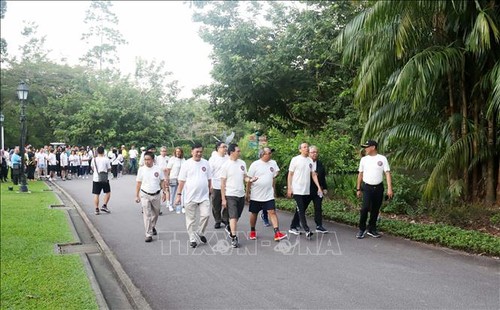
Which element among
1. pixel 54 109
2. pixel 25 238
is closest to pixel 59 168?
pixel 54 109

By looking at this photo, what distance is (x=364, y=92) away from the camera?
34.0 ft

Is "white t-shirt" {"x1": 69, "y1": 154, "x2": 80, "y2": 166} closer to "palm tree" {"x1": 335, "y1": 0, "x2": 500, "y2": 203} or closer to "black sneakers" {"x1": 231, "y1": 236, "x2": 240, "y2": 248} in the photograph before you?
"palm tree" {"x1": 335, "y1": 0, "x2": 500, "y2": 203}

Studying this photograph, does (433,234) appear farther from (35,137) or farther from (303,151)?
(35,137)

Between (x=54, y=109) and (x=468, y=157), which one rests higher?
(x=54, y=109)

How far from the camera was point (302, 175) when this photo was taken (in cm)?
902

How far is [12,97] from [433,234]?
34.5 m

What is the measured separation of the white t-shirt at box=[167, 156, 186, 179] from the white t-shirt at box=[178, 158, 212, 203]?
3028 mm

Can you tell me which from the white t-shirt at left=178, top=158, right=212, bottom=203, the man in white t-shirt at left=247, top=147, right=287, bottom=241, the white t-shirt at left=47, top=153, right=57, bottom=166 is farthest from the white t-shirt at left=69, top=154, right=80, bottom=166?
the man in white t-shirt at left=247, top=147, right=287, bottom=241

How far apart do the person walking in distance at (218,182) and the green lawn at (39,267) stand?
2973 mm

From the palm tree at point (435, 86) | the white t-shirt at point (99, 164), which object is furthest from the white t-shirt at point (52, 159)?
the palm tree at point (435, 86)

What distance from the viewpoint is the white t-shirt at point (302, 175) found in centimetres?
902

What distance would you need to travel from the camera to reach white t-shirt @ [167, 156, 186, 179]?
11.5 metres

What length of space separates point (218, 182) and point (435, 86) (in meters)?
5.10

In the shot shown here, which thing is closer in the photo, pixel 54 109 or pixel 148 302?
pixel 148 302
